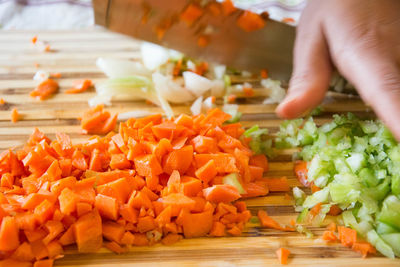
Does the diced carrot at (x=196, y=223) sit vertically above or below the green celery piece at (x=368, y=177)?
below

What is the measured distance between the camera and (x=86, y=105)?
2580 mm

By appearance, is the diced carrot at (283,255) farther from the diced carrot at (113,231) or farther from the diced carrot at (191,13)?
the diced carrot at (191,13)

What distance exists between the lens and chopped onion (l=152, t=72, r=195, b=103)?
2574 millimetres

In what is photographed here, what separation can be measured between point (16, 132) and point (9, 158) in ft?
1.41

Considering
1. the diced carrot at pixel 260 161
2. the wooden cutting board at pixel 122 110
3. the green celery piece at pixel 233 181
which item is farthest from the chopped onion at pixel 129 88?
the green celery piece at pixel 233 181

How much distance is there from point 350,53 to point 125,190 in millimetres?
1059

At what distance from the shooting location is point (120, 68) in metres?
2.72

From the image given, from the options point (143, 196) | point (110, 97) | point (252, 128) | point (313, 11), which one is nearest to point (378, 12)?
point (313, 11)

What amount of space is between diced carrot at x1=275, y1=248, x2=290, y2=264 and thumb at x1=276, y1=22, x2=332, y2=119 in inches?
19.9

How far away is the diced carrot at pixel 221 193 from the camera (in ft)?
6.17

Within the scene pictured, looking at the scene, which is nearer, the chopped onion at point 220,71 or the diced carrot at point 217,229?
the diced carrot at point 217,229

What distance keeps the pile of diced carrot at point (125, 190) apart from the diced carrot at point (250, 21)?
25.9 inches

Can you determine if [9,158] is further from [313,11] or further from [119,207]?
[313,11]

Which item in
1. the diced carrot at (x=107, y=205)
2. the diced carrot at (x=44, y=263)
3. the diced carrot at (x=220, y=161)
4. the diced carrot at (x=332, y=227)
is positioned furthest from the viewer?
the diced carrot at (x=220, y=161)
